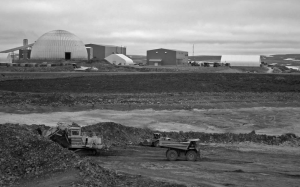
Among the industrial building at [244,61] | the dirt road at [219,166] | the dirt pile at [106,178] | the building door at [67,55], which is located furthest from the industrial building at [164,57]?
the dirt pile at [106,178]

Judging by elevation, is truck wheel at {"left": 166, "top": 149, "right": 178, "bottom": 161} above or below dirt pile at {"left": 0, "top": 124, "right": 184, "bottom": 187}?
below

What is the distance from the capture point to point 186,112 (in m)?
38.3

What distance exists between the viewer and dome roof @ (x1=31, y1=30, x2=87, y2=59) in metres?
89.7

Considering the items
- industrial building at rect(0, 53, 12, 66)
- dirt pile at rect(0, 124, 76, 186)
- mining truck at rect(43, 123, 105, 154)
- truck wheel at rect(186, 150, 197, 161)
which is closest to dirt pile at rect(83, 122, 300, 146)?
mining truck at rect(43, 123, 105, 154)

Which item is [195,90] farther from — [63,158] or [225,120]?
[63,158]

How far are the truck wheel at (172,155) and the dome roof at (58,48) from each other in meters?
71.3

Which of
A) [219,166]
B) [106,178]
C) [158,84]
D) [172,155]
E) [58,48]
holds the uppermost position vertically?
[58,48]

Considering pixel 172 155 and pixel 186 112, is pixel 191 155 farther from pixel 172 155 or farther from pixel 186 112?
pixel 186 112

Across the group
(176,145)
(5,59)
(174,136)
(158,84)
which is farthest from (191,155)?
(5,59)

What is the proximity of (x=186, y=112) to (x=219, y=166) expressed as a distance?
59.4ft

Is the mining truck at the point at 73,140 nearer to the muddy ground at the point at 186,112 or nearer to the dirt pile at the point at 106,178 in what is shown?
the muddy ground at the point at 186,112

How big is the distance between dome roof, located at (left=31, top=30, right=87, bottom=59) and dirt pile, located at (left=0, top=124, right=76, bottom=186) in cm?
7288

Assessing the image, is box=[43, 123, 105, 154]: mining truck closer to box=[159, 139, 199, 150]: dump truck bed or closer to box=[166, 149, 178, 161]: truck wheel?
box=[159, 139, 199, 150]: dump truck bed

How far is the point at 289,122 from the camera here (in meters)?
36.0
